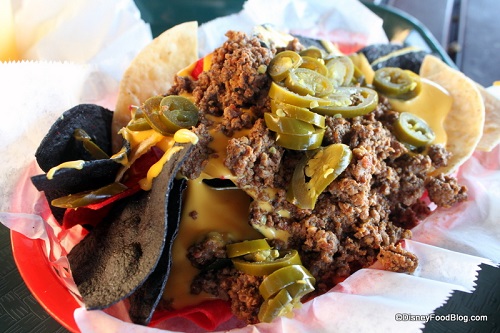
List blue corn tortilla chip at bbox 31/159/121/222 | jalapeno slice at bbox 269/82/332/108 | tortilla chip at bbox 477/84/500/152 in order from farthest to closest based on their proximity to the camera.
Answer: tortilla chip at bbox 477/84/500/152 < jalapeno slice at bbox 269/82/332/108 < blue corn tortilla chip at bbox 31/159/121/222

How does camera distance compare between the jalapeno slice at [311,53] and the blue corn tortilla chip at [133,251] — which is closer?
the blue corn tortilla chip at [133,251]

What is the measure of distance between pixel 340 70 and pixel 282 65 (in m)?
0.34

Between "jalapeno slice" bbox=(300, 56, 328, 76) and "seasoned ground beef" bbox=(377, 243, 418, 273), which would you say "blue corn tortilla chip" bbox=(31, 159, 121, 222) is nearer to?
"jalapeno slice" bbox=(300, 56, 328, 76)

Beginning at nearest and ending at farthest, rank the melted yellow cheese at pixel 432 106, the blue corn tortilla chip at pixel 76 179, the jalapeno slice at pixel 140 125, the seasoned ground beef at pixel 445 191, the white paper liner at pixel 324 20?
1. the blue corn tortilla chip at pixel 76 179
2. the jalapeno slice at pixel 140 125
3. the seasoned ground beef at pixel 445 191
4. the melted yellow cheese at pixel 432 106
5. the white paper liner at pixel 324 20

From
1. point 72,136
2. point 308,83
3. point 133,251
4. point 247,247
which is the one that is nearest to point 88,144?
point 72,136

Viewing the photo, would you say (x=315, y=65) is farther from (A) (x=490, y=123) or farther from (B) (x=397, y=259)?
(A) (x=490, y=123)

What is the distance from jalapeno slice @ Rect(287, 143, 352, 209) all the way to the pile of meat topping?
46 millimetres

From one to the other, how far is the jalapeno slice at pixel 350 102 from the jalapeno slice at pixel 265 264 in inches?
21.3

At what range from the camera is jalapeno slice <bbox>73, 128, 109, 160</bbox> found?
6.11 feet

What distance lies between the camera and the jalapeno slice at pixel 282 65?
1780 mm

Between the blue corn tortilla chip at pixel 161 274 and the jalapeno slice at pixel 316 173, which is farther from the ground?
the jalapeno slice at pixel 316 173

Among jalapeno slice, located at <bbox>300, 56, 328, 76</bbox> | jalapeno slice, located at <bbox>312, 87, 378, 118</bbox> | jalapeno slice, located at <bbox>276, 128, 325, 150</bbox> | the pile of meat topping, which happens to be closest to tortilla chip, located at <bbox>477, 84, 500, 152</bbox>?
the pile of meat topping

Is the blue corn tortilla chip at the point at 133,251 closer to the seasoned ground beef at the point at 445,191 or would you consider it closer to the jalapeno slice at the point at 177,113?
the jalapeno slice at the point at 177,113

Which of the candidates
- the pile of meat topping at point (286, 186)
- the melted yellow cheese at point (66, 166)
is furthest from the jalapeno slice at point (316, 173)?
the melted yellow cheese at point (66, 166)
